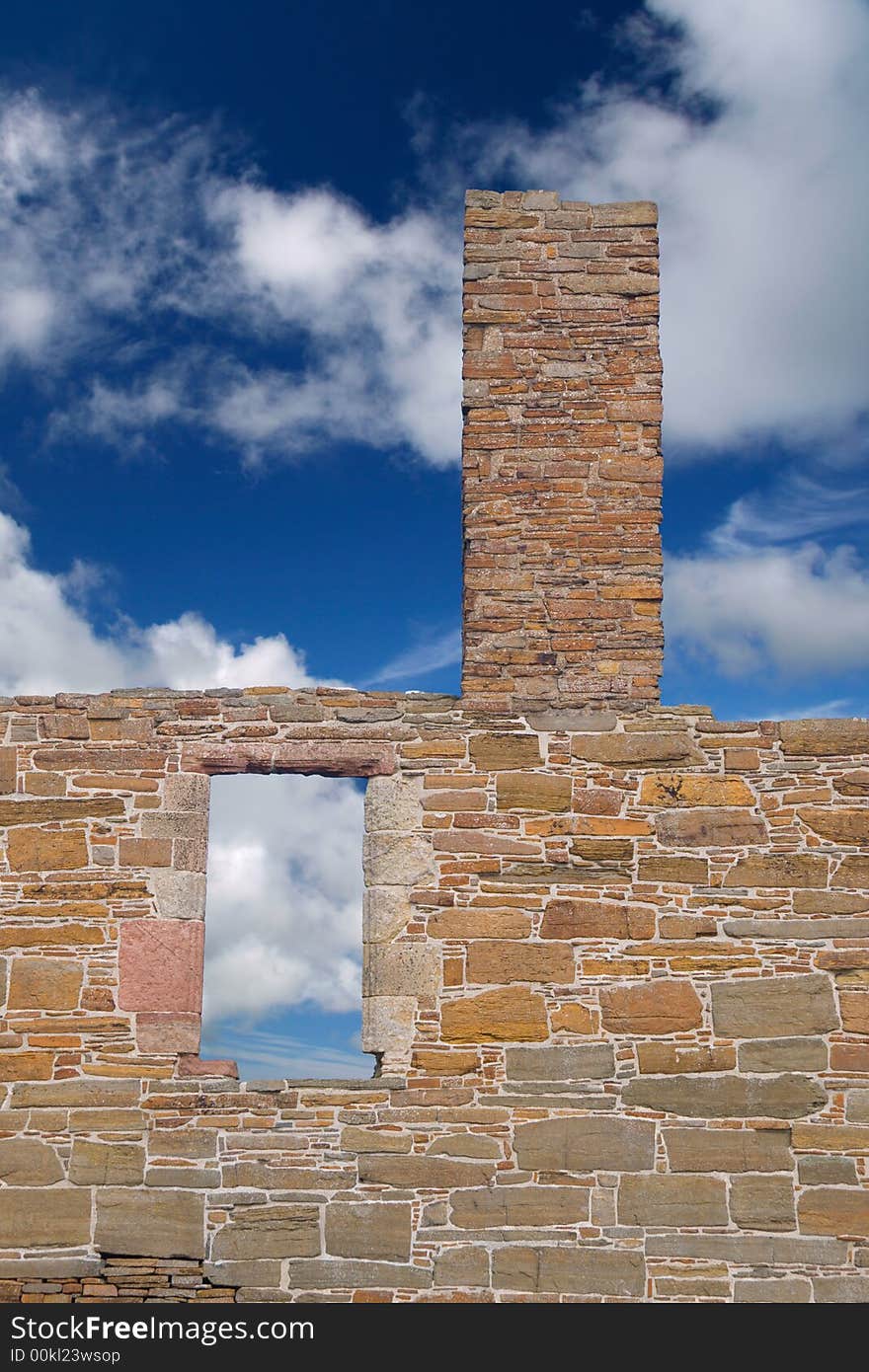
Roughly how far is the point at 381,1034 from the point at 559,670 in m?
2.77

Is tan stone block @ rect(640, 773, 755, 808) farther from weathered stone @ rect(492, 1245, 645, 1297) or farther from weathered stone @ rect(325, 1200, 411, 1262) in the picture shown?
weathered stone @ rect(325, 1200, 411, 1262)

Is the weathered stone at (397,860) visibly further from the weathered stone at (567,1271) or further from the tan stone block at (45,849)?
the weathered stone at (567,1271)

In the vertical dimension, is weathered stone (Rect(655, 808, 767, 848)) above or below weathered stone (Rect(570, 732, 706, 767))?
below

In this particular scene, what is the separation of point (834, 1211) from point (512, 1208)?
6.77 feet

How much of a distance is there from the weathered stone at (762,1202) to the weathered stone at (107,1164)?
381 cm

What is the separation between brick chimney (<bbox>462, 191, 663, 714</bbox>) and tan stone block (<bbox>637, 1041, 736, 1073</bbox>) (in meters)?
2.34

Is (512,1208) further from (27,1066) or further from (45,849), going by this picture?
(45,849)

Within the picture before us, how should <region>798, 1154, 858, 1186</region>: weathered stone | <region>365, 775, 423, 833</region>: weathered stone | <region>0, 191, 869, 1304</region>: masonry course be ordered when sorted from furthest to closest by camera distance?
<region>365, 775, 423, 833</region>: weathered stone → <region>798, 1154, 858, 1186</region>: weathered stone → <region>0, 191, 869, 1304</region>: masonry course

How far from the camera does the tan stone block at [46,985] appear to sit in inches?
331

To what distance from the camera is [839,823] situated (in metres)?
8.68

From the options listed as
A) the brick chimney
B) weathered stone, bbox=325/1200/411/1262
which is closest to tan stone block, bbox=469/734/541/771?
the brick chimney

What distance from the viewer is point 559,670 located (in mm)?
8961

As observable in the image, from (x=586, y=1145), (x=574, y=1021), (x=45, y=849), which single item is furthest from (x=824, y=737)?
(x=45, y=849)

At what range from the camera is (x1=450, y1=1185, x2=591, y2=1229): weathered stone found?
798 cm
